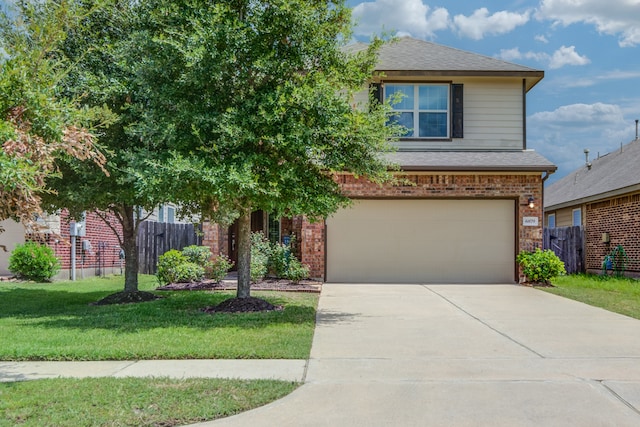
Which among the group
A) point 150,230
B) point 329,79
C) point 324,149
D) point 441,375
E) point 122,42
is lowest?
point 441,375

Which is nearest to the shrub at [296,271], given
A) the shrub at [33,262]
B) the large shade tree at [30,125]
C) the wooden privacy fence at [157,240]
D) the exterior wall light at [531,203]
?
the wooden privacy fence at [157,240]

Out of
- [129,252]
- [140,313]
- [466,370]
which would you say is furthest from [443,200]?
[466,370]

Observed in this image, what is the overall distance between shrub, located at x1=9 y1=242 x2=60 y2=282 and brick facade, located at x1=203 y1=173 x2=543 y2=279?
13.3 ft

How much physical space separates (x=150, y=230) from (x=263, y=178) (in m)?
10.6

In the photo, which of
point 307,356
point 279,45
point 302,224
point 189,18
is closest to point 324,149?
point 279,45

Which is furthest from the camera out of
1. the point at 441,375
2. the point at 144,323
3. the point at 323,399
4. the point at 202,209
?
the point at 202,209

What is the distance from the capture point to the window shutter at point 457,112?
51.5 ft

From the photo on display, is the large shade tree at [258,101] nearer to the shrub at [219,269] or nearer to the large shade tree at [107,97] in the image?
the large shade tree at [107,97]

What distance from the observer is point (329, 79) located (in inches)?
370

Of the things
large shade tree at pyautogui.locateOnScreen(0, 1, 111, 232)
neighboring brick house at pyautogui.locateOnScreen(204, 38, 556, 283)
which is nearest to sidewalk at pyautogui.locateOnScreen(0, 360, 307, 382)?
large shade tree at pyautogui.locateOnScreen(0, 1, 111, 232)

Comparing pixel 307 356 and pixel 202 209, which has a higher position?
pixel 202 209

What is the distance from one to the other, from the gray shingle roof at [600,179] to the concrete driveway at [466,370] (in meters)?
9.79

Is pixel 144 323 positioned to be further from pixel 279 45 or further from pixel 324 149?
pixel 279 45

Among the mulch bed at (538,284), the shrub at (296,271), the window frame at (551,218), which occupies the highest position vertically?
the window frame at (551,218)
